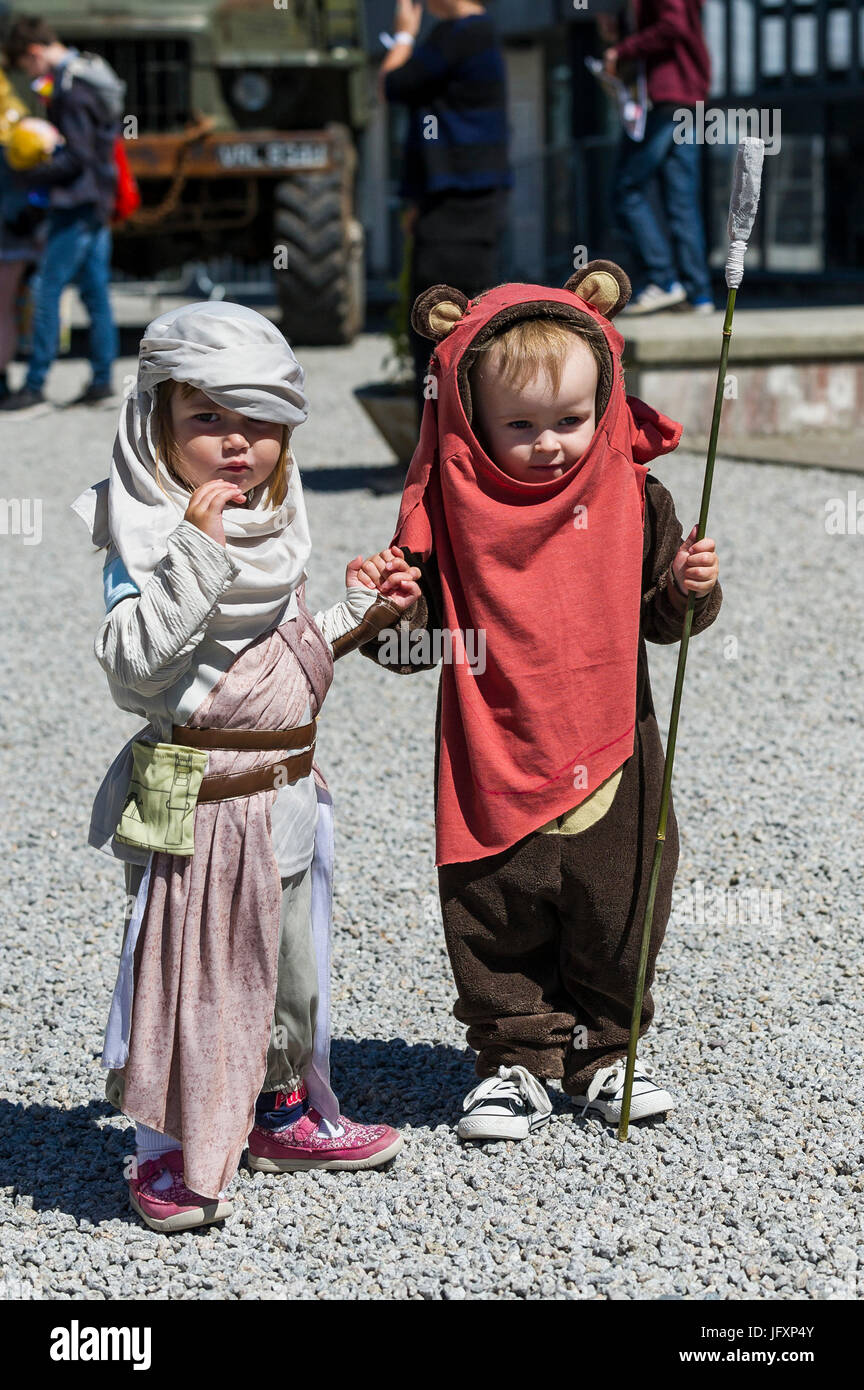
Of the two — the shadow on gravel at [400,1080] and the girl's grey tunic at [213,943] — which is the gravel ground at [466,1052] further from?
the girl's grey tunic at [213,943]

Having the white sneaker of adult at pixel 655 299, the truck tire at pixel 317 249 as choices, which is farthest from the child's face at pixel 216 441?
the truck tire at pixel 317 249

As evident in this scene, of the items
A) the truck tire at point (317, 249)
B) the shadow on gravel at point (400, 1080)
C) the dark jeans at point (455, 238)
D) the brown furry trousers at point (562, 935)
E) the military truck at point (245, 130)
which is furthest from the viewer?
the military truck at point (245, 130)

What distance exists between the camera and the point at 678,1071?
107 inches

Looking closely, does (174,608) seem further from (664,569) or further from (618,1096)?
(618,1096)

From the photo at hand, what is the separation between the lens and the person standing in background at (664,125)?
745 centimetres

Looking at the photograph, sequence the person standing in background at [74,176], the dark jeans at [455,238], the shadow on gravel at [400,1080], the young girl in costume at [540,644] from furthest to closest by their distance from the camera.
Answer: the person standing in background at [74,176] → the dark jeans at [455,238] → the shadow on gravel at [400,1080] → the young girl in costume at [540,644]

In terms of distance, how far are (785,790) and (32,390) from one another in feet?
21.9

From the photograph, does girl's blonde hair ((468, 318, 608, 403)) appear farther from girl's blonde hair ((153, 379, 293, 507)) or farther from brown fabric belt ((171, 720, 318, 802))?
brown fabric belt ((171, 720, 318, 802))

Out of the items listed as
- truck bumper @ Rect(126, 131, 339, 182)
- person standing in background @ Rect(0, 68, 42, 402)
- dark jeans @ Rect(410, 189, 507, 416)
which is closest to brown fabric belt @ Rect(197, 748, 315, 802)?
dark jeans @ Rect(410, 189, 507, 416)

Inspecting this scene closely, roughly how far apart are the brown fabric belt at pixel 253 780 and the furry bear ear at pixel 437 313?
61 centimetres

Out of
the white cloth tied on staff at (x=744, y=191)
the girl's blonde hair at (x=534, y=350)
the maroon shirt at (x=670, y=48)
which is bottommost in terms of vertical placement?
the girl's blonde hair at (x=534, y=350)

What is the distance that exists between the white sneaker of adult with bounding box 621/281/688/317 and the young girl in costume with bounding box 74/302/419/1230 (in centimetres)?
614

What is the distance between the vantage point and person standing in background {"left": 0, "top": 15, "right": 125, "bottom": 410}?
28.7 ft

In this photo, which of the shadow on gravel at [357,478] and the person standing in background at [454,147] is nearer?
the person standing in background at [454,147]
